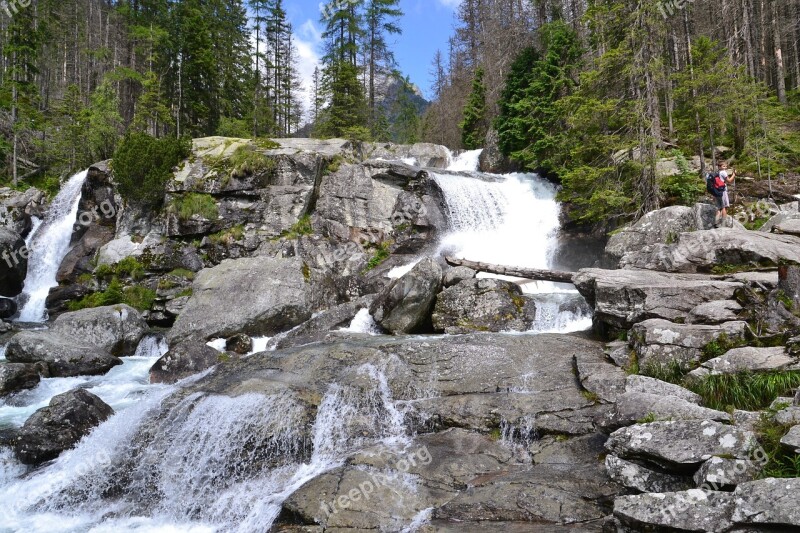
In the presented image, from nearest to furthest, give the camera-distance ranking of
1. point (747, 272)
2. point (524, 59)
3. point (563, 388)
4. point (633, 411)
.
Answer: point (633, 411) → point (563, 388) → point (747, 272) → point (524, 59)

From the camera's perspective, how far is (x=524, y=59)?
2611 cm

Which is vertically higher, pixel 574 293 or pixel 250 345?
pixel 574 293

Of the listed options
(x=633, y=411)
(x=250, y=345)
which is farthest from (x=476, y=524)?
(x=250, y=345)

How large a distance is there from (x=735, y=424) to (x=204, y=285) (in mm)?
15017

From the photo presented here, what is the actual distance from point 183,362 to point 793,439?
483 inches

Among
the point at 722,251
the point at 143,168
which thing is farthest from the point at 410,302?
the point at 143,168

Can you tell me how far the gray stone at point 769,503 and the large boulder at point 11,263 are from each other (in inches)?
941

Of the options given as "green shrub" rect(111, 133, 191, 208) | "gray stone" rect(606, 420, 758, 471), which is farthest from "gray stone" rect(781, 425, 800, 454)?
"green shrub" rect(111, 133, 191, 208)

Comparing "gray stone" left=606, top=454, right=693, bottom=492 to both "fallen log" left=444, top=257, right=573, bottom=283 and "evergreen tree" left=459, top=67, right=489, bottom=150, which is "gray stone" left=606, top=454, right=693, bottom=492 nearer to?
"fallen log" left=444, top=257, right=573, bottom=283

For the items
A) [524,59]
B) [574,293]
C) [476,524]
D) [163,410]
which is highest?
[524,59]

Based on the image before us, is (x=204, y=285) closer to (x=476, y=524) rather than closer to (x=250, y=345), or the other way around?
(x=250, y=345)

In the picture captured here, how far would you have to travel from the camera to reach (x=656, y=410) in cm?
651

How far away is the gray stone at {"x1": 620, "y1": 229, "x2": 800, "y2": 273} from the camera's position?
36.7 feet

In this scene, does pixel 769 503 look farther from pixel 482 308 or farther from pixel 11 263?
pixel 11 263
